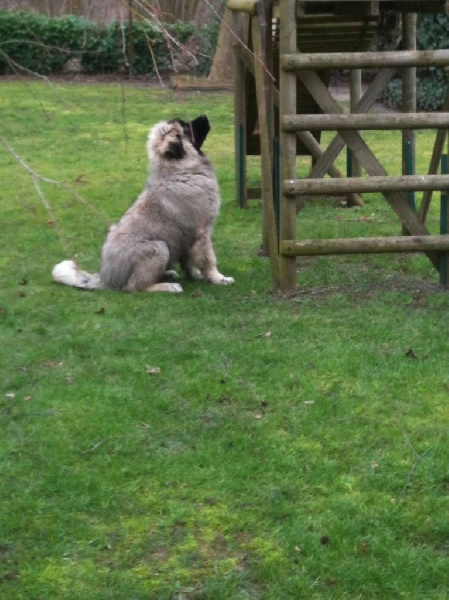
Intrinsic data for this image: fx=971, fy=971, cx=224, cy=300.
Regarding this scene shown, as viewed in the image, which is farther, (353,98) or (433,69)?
(433,69)

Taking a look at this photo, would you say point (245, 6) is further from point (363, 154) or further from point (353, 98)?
point (353, 98)

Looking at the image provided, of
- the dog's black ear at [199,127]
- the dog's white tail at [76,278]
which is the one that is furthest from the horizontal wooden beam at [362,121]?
the dog's white tail at [76,278]

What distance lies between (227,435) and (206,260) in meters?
3.51

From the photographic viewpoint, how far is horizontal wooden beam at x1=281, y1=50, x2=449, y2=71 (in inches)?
297

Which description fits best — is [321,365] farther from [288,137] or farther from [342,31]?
[342,31]

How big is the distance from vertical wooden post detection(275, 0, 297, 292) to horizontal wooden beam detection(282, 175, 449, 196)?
0.11 m

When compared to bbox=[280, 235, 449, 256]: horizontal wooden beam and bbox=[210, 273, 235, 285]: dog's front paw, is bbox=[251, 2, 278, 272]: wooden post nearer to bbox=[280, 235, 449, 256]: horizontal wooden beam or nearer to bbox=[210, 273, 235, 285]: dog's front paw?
bbox=[280, 235, 449, 256]: horizontal wooden beam

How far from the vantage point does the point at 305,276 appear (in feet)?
28.7

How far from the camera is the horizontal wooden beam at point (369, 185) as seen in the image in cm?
770

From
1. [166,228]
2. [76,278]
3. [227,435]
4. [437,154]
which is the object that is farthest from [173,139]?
[227,435]

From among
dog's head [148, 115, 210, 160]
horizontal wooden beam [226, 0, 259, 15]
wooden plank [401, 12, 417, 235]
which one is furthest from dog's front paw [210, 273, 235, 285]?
horizontal wooden beam [226, 0, 259, 15]

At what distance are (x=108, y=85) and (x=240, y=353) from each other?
1851 cm

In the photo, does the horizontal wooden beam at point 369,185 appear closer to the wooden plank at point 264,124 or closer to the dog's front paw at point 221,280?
the wooden plank at point 264,124

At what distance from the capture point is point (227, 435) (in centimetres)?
541
